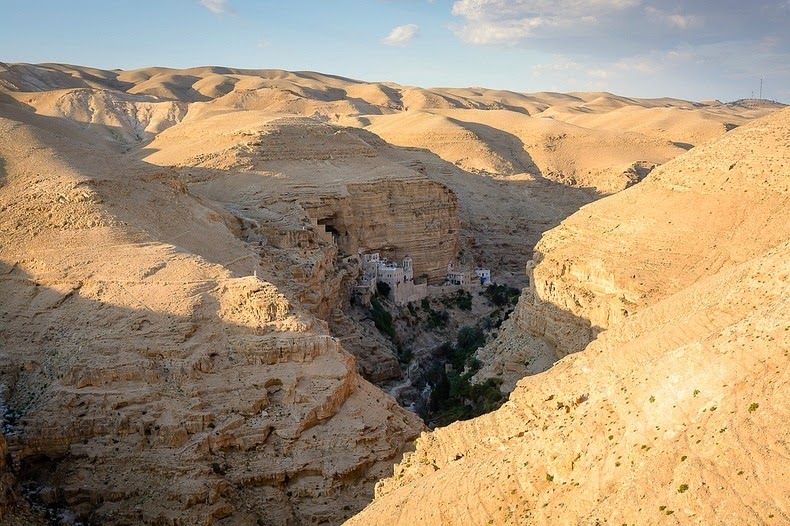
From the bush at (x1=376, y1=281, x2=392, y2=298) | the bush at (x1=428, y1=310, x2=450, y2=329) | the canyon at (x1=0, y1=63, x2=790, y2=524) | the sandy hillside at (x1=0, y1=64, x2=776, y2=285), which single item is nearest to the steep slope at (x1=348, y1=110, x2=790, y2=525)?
the canyon at (x1=0, y1=63, x2=790, y2=524)

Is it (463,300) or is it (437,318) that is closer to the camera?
(437,318)

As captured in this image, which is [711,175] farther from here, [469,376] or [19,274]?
[19,274]

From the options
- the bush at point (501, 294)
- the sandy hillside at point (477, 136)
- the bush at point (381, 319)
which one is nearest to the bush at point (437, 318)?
the bush at point (381, 319)

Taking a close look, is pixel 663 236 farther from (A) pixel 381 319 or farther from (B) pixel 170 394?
(B) pixel 170 394

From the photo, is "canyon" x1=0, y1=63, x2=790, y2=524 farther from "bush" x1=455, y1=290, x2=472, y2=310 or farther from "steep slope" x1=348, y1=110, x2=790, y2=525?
"bush" x1=455, y1=290, x2=472, y2=310

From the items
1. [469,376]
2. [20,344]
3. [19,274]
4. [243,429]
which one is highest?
[19,274]

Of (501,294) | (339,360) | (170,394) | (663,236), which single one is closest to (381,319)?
(501,294)

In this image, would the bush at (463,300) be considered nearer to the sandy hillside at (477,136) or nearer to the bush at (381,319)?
the sandy hillside at (477,136)

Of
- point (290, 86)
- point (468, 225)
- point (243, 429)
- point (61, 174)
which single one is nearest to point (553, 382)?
point (243, 429)
